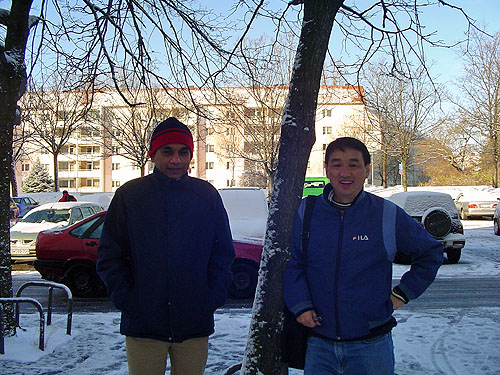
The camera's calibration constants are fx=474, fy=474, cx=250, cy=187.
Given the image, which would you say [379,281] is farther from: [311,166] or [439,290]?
[311,166]

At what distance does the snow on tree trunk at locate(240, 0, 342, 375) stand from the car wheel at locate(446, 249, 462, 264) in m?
10.5

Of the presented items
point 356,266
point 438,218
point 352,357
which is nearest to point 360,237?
point 356,266

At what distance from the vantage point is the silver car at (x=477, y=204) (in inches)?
1062

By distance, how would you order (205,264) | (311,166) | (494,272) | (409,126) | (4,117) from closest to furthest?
1. (205,264)
2. (4,117)
3. (494,272)
4. (409,126)
5. (311,166)

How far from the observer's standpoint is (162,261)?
2.68 metres

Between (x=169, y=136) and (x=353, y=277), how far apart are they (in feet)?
4.46

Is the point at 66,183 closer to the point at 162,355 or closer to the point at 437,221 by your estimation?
the point at 437,221

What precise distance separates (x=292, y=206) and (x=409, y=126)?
34.2 m

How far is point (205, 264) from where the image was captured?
2.80m

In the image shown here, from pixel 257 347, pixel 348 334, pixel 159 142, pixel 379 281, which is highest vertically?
pixel 159 142

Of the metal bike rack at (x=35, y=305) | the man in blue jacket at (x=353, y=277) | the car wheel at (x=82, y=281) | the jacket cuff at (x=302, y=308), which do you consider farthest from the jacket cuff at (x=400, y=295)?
the car wheel at (x=82, y=281)

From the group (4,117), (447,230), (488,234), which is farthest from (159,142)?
(488,234)

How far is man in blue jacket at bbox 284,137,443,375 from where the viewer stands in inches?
99.0

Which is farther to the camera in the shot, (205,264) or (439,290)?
(439,290)
